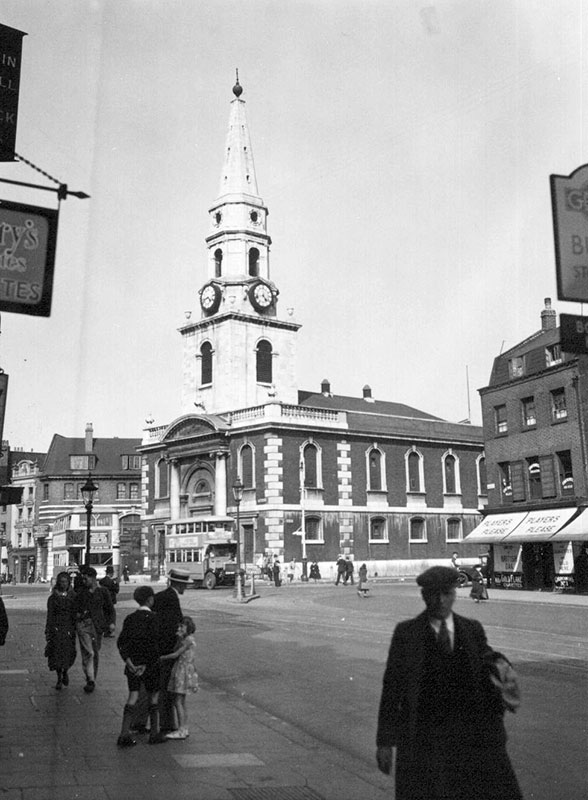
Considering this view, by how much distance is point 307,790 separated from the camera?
6.93 metres

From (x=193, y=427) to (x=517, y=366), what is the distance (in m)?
24.8

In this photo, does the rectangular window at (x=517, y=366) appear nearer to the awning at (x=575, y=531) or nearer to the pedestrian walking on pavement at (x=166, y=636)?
the awning at (x=575, y=531)

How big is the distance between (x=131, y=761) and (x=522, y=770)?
3412 mm

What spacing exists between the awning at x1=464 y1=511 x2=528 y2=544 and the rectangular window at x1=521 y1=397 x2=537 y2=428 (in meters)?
3.76

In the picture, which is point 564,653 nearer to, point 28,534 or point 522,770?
point 522,770

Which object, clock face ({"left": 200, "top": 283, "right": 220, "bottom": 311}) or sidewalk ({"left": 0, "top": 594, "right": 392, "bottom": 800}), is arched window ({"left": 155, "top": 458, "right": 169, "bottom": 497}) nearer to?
clock face ({"left": 200, "top": 283, "right": 220, "bottom": 311})

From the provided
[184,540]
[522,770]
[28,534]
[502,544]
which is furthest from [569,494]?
[28,534]

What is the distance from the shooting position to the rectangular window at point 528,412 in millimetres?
37125

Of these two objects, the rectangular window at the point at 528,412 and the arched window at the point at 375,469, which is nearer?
the rectangular window at the point at 528,412

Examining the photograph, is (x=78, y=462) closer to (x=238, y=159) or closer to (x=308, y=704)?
(x=238, y=159)

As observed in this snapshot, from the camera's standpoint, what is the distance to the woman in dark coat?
39.3 feet

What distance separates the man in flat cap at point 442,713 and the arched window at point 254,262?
188ft

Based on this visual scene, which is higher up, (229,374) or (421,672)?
(229,374)

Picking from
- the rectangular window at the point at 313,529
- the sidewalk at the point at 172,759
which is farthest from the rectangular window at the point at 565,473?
the sidewalk at the point at 172,759
